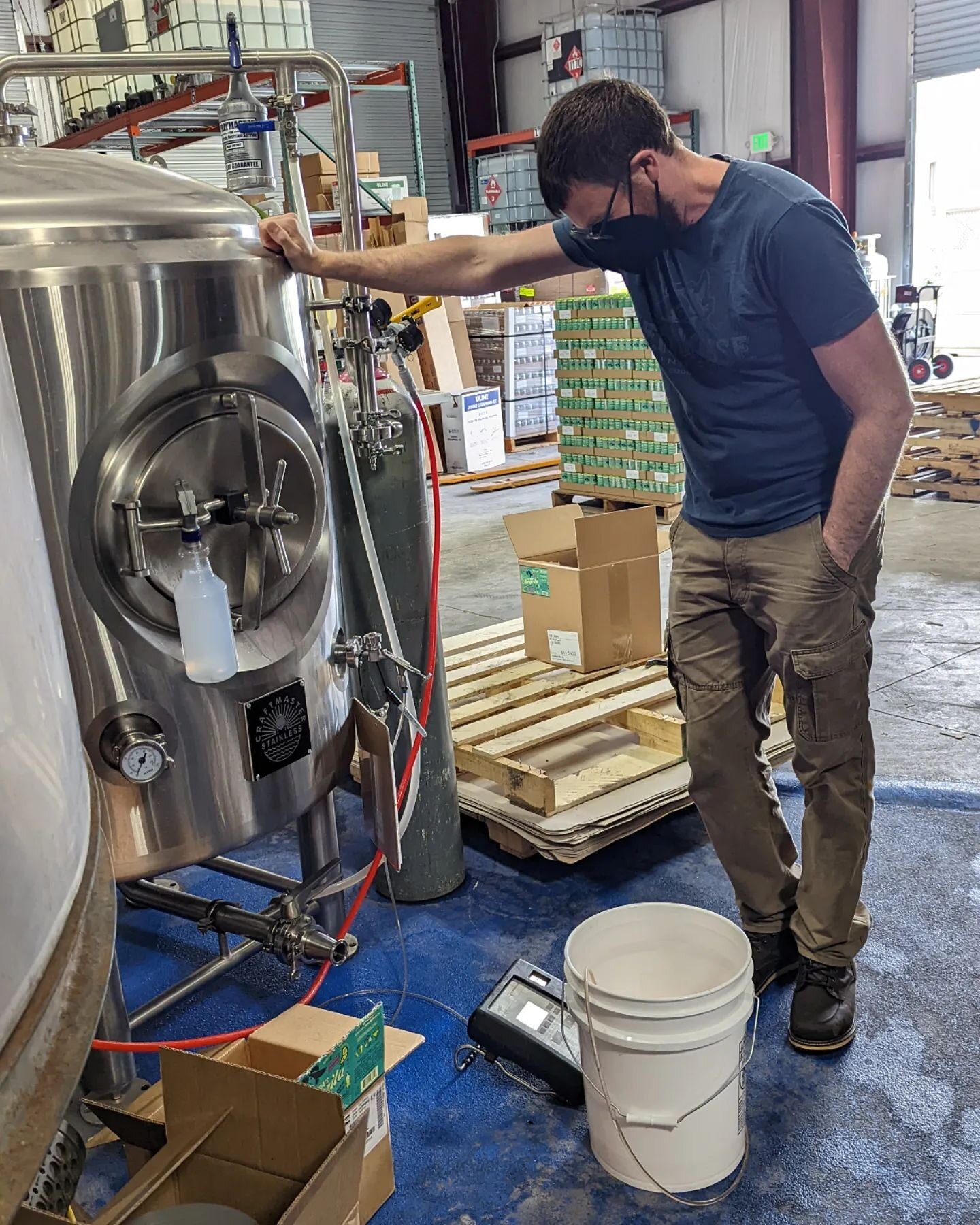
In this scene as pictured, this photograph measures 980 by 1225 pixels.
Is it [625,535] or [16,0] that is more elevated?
[16,0]

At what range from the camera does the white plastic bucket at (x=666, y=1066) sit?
1623 millimetres

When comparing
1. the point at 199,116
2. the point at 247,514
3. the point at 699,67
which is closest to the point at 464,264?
the point at 247,514

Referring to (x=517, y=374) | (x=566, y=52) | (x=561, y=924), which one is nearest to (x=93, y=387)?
(x=561, y=924)

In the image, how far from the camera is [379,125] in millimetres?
13492

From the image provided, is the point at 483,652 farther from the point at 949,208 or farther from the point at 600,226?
the point at 949,208

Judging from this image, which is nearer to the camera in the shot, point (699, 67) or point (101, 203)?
point (101, 203)

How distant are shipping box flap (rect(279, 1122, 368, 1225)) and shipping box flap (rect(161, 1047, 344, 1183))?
0.10 feet

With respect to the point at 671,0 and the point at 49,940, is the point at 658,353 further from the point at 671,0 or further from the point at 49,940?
the point at 671,0

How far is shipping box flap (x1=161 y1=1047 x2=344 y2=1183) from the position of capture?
149 cm

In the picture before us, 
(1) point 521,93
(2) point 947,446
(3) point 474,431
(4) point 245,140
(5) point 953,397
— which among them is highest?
(1) point 521,93

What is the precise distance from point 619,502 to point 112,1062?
5.23 metres

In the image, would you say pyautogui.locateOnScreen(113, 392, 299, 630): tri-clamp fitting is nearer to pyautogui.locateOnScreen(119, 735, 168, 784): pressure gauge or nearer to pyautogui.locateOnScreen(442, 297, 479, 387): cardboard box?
pyautogui.locateOnScreen(119, 735, 168, 784): pressure gauge

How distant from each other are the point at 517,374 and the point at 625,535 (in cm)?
631

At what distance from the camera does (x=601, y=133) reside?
72.2 inches
